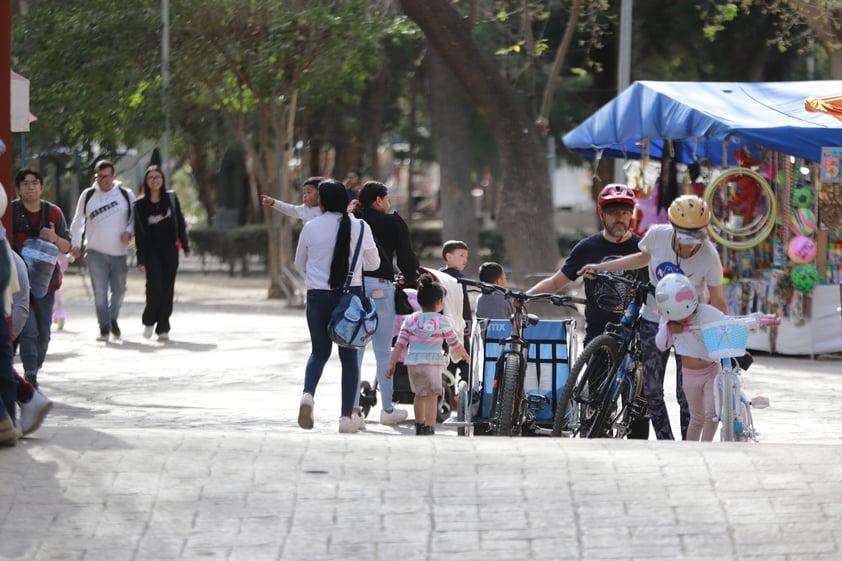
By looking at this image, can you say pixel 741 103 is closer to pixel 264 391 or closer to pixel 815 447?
pixel 264 391

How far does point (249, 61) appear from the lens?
2195cm

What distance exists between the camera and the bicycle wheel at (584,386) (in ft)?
26.9

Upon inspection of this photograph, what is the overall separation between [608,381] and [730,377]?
0.74 m

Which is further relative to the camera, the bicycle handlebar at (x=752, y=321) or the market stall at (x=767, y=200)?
the market stall at (x=767, y=200)

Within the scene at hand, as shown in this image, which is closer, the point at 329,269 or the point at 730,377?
the point at 730,377

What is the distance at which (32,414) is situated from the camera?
729 centimetres

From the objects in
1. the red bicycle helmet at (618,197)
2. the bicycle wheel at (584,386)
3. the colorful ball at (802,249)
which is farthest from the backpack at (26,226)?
the colorful ball at (802,249)

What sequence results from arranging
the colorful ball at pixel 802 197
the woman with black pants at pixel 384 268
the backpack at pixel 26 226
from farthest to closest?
1. the colorful ball at pixel 802 197
2. the backpack at pixel 26 226
3. the woman with black pants at pixel 384 268

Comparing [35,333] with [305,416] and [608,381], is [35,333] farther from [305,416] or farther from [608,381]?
[608,381]

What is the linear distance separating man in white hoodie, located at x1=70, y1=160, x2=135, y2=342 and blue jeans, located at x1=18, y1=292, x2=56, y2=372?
12.3ft

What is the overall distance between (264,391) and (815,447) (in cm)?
568

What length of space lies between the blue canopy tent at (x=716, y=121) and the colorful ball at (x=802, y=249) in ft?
3.34

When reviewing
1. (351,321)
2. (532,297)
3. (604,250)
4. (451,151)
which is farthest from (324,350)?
(451,151)

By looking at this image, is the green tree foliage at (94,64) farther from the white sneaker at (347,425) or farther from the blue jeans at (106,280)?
the white sneaker at (347,425)
